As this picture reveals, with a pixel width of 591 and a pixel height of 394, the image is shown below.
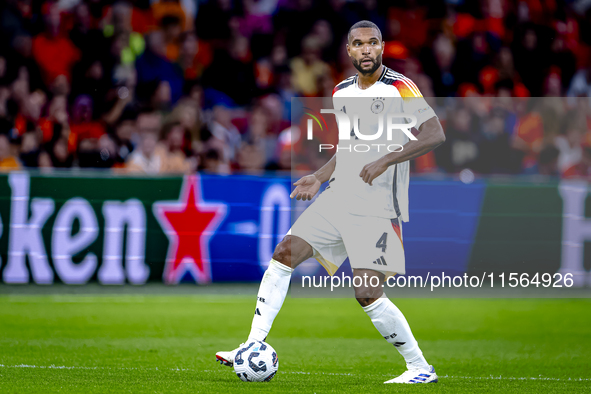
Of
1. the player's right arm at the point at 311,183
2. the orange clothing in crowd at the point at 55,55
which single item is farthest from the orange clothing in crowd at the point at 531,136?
the orange clothing in crowd at the point at 55,55

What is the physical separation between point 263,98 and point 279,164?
4.83 ft

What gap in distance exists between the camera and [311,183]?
5164 mm

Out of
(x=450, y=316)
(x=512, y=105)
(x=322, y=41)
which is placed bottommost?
(x=450, y=316)

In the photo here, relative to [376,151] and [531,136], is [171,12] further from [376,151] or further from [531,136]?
[376,151]

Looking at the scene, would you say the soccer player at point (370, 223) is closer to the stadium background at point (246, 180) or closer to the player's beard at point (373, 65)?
the player's beard at point (373, 65)

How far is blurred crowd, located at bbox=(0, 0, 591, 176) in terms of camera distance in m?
10.6

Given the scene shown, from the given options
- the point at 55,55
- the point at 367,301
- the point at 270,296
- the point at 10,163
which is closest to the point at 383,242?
the point at 367,301

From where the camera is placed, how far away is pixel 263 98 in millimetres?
11578

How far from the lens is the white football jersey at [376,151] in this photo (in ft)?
16.1

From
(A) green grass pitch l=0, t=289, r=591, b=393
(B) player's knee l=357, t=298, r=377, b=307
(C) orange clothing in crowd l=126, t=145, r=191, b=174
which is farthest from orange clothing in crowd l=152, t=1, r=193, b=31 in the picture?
(B) player's knee l=357, t=298, r=377, b=307

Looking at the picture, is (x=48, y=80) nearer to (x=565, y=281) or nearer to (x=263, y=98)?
(x=263, y=98)

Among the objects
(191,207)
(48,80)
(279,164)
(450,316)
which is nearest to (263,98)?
(279,164)

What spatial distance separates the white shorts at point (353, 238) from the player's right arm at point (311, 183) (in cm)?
15

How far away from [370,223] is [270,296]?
2.46ft
